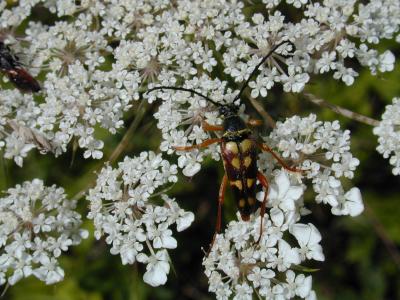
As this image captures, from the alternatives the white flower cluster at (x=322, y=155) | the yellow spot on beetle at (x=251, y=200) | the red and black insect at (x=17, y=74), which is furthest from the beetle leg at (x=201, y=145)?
the red and black insect at (x=17, y=74)

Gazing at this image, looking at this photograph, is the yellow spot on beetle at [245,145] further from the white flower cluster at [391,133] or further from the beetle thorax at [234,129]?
the white flower cluster at [391,133]

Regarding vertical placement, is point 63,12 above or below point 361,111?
above

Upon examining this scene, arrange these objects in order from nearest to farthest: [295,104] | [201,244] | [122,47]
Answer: [122,47]
[295,104]
[201,244]

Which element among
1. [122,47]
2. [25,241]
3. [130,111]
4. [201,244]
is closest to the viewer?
[25,241]

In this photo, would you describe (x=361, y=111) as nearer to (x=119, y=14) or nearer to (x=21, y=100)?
(x=119, y=14)

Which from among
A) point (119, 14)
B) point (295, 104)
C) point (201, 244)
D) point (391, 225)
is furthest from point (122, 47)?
point (391, 225)

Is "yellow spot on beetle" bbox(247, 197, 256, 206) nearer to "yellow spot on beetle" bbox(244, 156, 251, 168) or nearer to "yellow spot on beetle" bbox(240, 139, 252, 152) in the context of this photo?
"yellow spot on beetle" bbox(244, 156, 251, 168)
